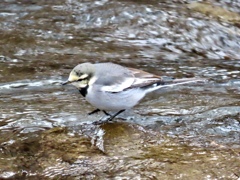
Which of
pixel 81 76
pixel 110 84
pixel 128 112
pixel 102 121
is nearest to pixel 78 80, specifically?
pixel 81 76

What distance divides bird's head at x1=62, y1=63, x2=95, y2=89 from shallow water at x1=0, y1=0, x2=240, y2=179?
509 mm

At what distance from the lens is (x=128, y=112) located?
22.9 ft

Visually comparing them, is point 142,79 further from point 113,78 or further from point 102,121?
point 102,121

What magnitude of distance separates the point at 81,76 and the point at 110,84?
32 centimetres

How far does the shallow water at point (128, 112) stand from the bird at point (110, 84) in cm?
29

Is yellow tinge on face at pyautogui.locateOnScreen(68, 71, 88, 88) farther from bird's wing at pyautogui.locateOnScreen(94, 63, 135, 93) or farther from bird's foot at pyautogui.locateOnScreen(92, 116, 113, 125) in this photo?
bird's foot at pyautogui.locateOnScreen(92, 116, 113, 125)

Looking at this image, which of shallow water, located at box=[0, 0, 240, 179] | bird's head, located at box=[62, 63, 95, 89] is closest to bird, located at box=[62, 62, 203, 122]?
bird's head, located at box=[62, 63, 95, 89]

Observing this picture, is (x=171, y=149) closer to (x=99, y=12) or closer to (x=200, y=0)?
(x=99, y=12)

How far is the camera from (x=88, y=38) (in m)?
10.1

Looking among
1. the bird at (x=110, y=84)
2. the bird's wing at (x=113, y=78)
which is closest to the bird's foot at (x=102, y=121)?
the bird at (x=110, y=84)

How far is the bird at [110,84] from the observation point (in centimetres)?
585

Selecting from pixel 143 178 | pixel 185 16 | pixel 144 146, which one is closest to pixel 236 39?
pixel 185 16

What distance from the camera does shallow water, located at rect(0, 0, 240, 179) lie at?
17.0ft

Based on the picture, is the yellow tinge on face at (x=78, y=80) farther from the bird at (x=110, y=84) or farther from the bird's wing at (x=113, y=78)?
the bird's wing at (x=113, y=78)
